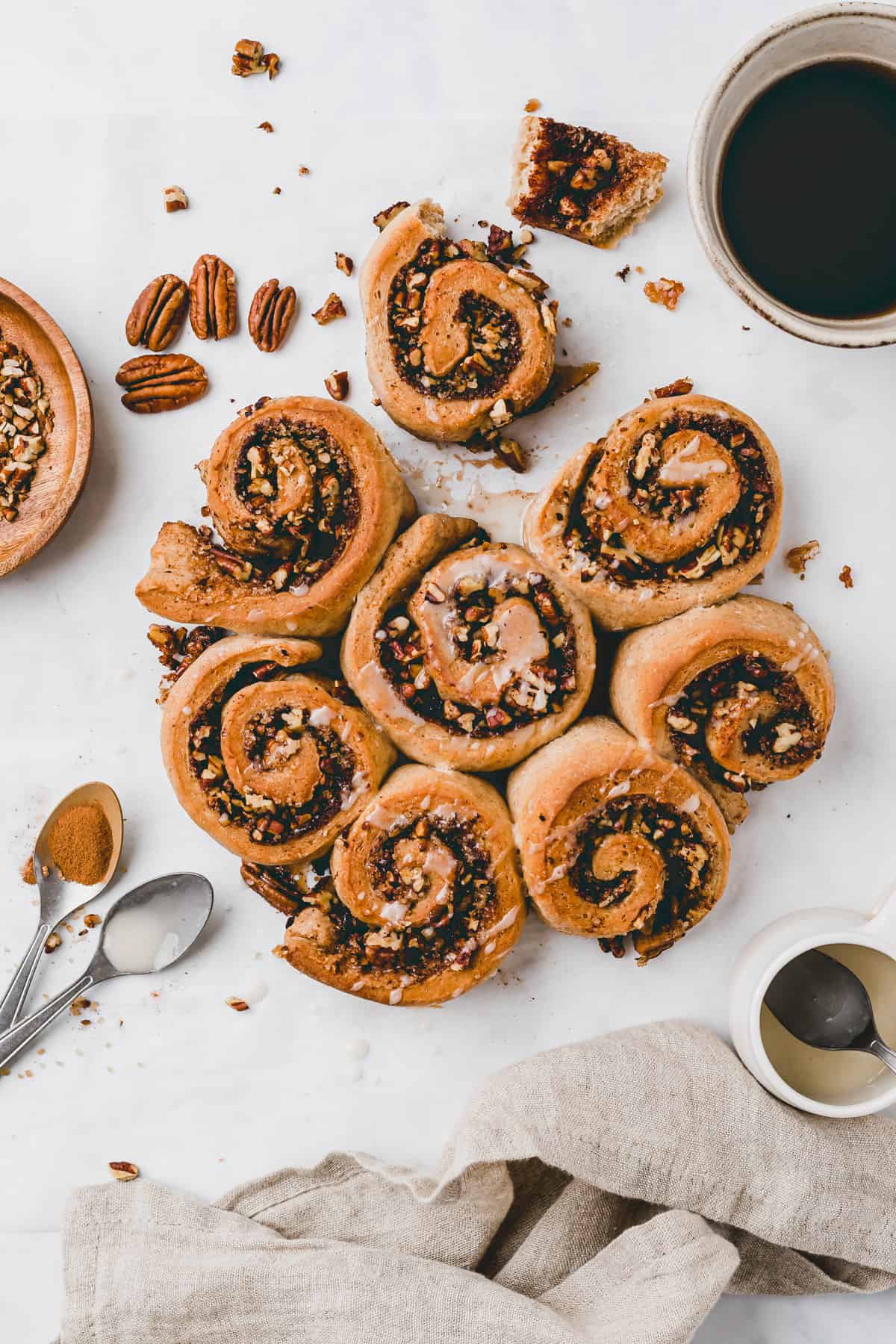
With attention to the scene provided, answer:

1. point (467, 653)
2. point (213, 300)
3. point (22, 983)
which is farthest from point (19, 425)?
point (22, 983)

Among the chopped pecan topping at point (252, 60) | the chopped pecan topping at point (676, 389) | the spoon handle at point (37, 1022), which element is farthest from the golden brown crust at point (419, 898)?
the chopped pecan topping at point (252, 60)

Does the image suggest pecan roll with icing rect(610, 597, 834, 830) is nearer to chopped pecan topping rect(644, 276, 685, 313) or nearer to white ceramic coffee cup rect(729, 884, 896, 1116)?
white ceramic coffee cup rect(729, 884, 896, 1116)

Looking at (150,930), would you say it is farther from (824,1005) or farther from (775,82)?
(775,82)

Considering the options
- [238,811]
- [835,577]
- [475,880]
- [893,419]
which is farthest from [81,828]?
[893,419]

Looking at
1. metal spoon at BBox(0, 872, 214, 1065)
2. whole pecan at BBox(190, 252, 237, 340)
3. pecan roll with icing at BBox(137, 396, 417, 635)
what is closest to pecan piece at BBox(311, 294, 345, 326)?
whole pecan at BBox(190, 252, 237, 340)

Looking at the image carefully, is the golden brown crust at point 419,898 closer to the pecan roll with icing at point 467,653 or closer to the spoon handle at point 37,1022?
the pecan roll with icing at point 467,653

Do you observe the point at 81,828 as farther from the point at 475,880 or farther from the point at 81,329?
the point at 81,329
